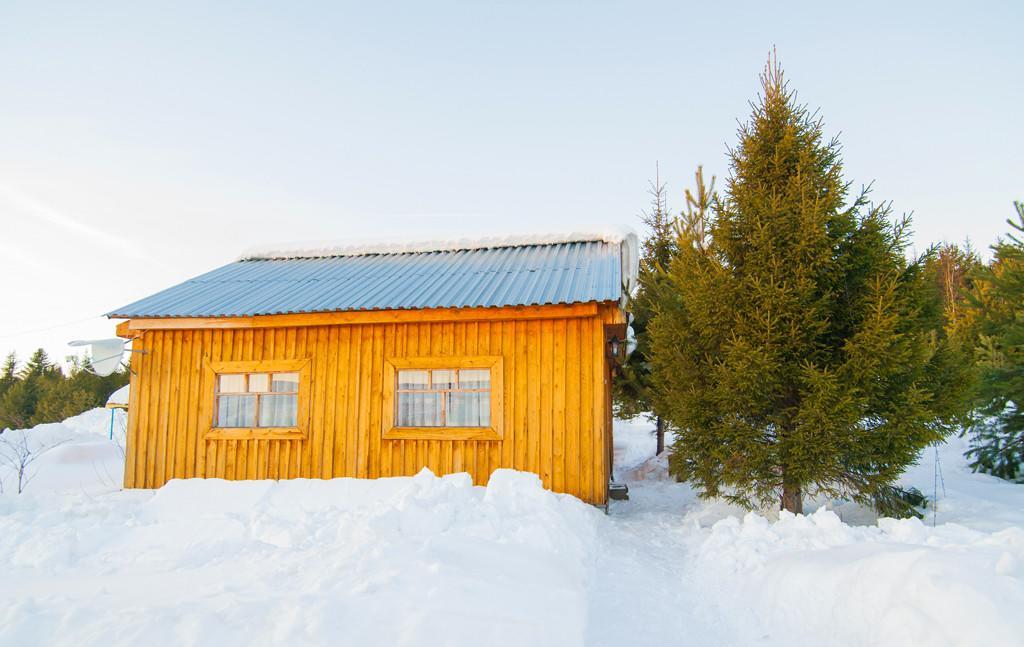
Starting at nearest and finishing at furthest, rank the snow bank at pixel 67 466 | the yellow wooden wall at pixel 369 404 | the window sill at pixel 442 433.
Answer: the yellow wooden wall at pixel 369 404, the window sill at pixel 442 433, the snow bank at pixel 67 466

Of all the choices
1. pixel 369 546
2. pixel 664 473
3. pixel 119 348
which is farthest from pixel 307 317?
pixel 664 473

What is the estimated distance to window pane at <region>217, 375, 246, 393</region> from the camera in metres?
10.3

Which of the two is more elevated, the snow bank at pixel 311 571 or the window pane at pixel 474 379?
the window pane at pixel 474 379

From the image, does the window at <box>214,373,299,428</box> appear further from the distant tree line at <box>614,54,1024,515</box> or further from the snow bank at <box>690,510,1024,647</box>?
the snow bank at <box>690,510,1024,647</box>

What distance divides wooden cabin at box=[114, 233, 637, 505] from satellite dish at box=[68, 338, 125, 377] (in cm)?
27

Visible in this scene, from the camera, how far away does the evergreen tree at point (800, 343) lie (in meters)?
7.30

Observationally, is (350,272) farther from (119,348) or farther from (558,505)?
(558,505)

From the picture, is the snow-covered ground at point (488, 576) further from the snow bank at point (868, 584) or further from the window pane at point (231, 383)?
the window pane at point (231, 383)

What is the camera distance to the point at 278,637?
3111 mm

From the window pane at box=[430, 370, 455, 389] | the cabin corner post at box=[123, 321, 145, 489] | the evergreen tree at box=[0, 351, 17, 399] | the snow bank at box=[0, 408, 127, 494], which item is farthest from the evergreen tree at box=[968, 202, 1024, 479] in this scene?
the evergreen tree at box=[0, 351, 17, 399]

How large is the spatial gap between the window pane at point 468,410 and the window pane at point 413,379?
0.50m

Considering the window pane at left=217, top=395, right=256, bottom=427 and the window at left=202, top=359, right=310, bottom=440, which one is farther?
the window pane at left=217, top=395, right=256, bottom=427

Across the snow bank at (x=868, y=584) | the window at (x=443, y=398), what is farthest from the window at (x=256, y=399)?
the snow bank at (x=868, y=584)

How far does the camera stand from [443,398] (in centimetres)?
955
